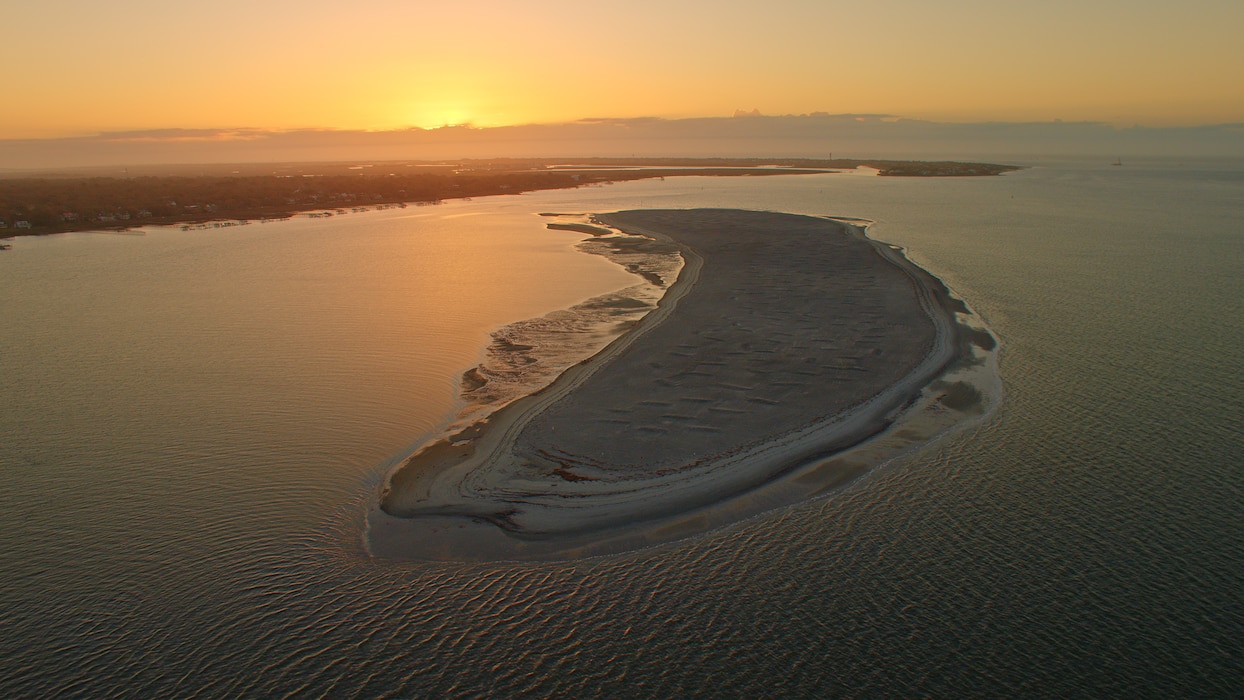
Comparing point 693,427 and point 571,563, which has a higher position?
point 693,427

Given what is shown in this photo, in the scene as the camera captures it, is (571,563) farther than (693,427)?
No

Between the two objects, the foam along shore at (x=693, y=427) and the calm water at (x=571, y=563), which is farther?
the foam along shore at (x=693, y=427)

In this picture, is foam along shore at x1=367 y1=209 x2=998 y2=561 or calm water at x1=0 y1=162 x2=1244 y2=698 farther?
foam along shore at x1=367 y1=209 x2=998 y2=561

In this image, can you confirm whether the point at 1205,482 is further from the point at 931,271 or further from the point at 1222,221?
the point at 1222,221
